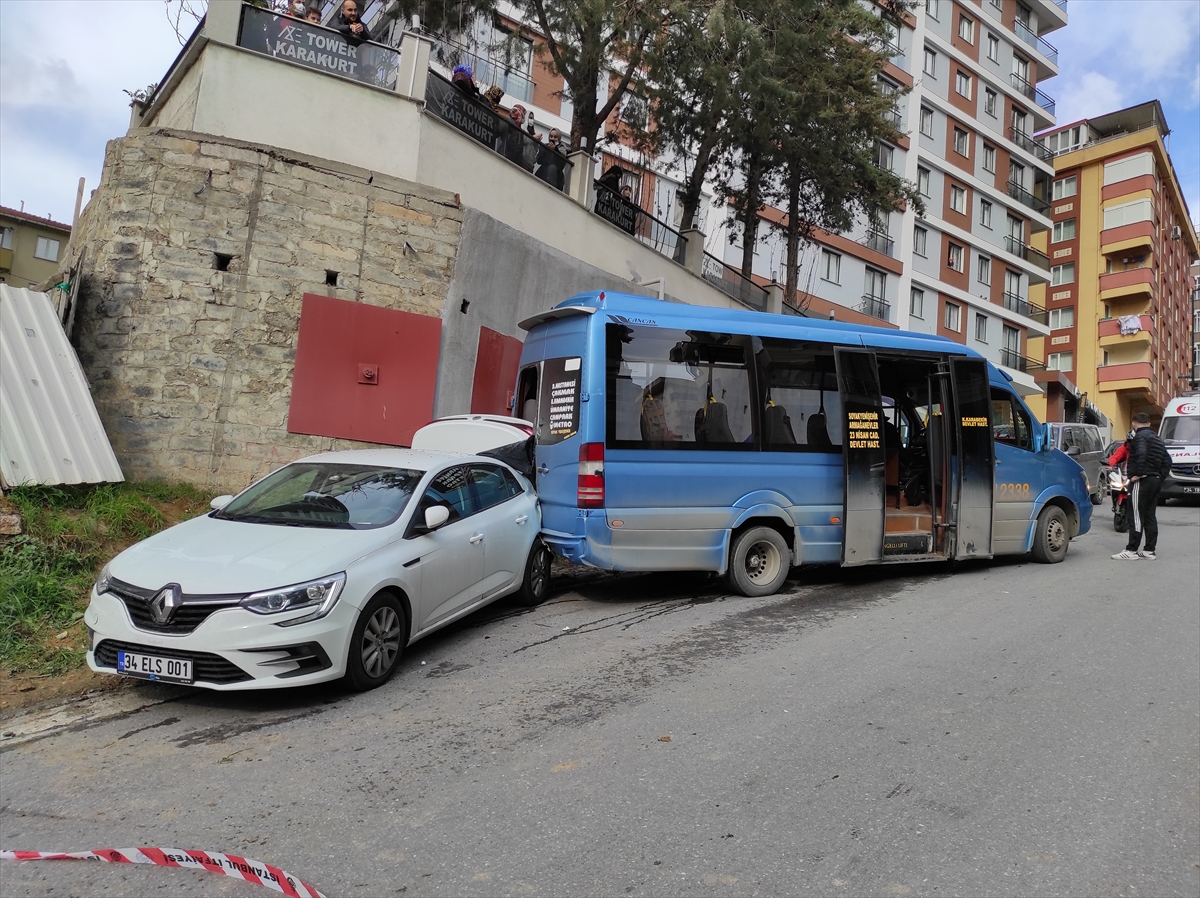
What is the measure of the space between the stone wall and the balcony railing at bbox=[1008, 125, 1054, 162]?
39.0 meters

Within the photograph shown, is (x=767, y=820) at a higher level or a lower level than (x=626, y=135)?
lower

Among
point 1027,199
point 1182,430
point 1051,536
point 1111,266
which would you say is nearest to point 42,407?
point 1051,536

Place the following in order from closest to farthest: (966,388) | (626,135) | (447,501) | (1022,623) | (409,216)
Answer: (447,501) → (1022,623) → (966,388) → (409,216) → (626,135)

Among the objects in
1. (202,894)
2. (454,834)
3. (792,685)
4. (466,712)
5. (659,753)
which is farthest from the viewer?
(792,685)

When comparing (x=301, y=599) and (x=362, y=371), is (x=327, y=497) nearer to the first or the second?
(x=301, y=599)

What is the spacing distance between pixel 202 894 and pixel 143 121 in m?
13.8

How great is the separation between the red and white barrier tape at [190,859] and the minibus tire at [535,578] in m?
4.40

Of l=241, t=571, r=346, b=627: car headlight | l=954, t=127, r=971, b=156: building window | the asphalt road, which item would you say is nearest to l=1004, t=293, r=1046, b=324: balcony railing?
l=954, t=127, r=971, b=156: building window

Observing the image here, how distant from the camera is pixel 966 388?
9.51 metres

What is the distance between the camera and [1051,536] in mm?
10539

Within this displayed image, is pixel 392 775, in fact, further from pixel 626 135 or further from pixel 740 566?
pixel 626 135

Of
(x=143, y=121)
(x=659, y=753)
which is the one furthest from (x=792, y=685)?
(x=143, y=121)

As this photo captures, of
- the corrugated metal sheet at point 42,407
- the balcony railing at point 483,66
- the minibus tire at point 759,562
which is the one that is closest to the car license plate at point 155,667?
the corrugated metal sheet at point 42,407

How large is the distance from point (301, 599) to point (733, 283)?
17.9m
